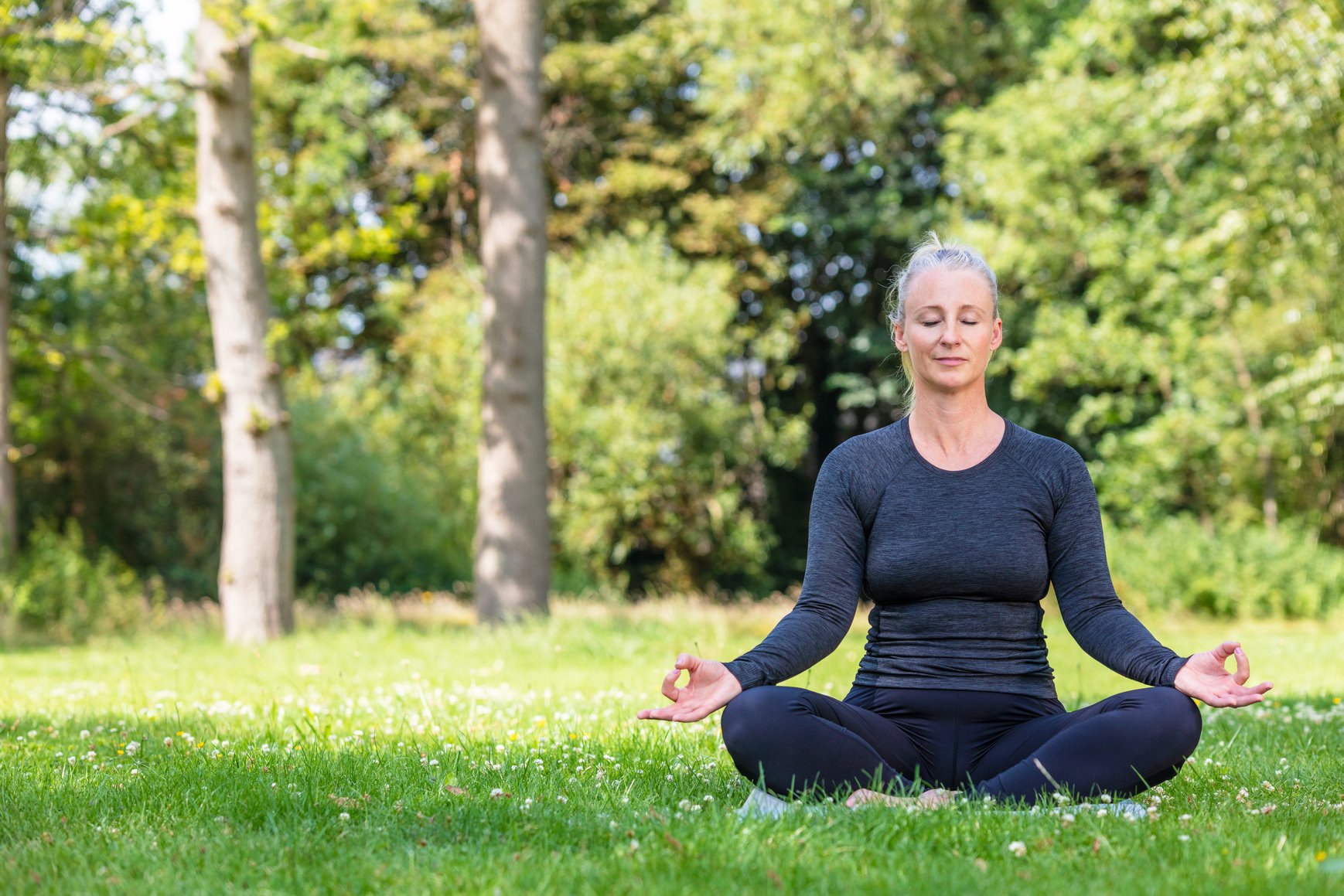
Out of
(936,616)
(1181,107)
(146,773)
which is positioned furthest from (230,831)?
(1181,107)

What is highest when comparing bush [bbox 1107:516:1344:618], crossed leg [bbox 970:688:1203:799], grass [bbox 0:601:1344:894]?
crossed leg [bbox 970:688:1203:799]

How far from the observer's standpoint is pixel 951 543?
11.7 feet

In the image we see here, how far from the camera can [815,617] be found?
3596mm

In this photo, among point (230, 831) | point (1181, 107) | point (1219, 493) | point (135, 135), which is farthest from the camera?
point (1219, 493)

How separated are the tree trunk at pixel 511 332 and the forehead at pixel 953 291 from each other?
7.58m

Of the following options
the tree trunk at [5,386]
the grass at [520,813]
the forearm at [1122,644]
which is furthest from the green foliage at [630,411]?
the forearm at [1122,644]

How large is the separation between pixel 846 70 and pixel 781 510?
9580 mm

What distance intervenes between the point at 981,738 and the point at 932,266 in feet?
4.69

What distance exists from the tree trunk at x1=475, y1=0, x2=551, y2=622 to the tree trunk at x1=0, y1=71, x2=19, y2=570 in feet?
20.5

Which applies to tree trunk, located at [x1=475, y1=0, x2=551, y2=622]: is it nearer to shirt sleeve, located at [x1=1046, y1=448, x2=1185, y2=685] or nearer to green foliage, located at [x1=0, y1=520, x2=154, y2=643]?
green foliage, located at [x1=0, y1=520, x2=154, y2=643]

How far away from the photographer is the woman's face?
12.0ft

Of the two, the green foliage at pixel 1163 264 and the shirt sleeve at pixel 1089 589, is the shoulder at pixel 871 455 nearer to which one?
the shirt sleeve at pixel 1089 589

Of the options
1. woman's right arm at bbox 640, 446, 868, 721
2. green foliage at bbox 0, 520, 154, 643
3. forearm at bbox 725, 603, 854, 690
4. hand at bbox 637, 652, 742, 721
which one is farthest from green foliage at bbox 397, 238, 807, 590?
hand at bbox 637, 652, 742, 721

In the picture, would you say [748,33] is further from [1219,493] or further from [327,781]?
[327,781]
